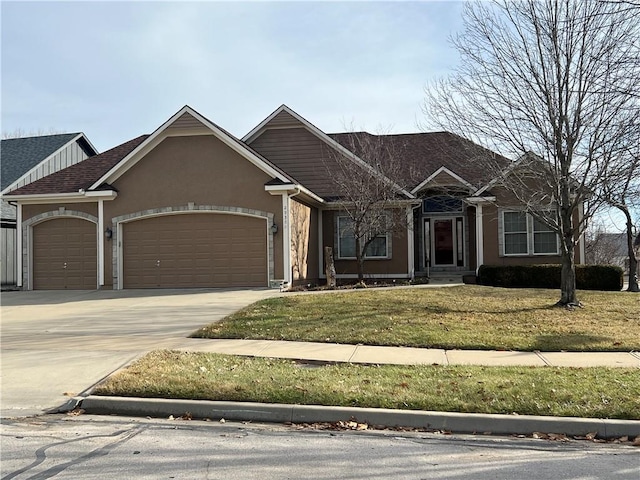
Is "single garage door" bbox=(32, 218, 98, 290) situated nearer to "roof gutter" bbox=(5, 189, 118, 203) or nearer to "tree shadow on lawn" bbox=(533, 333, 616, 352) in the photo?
"roof gutter" bbox=(5, 189, 118, 203)

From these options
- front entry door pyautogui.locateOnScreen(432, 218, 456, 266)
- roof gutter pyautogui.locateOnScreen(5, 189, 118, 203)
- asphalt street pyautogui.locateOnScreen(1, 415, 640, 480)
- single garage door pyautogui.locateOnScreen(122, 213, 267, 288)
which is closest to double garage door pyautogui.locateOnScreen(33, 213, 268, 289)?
single garage door pyautogui.locateOnScreen(122, 213, 267, 288)

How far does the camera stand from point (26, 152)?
2850cm

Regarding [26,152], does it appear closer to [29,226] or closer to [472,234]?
[29,226]

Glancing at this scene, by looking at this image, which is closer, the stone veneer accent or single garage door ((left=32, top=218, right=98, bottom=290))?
single garage door ((left=32, top=218, right=98, bottom=290))

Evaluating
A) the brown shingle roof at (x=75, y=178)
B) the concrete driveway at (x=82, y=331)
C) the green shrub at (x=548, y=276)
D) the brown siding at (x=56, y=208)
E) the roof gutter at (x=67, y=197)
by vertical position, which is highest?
the brown shingle roof at (x=75, y=178)

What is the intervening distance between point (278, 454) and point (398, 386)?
237cm

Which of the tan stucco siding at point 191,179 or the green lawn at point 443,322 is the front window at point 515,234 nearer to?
the green lawn at point 443,322

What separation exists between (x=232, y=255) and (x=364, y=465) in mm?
14309

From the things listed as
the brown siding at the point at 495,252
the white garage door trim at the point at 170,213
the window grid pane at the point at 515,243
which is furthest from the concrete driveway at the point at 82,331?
the window grid pane at the point at 515,243

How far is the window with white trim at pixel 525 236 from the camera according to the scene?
20906 millimetres

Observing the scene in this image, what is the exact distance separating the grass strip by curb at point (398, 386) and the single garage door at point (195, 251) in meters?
10.3

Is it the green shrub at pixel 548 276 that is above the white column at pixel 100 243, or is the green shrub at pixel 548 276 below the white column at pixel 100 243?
below

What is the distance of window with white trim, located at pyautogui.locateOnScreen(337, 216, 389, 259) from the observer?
2231 cm

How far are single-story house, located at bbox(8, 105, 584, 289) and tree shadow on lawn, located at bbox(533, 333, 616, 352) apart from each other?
7.88 metres
